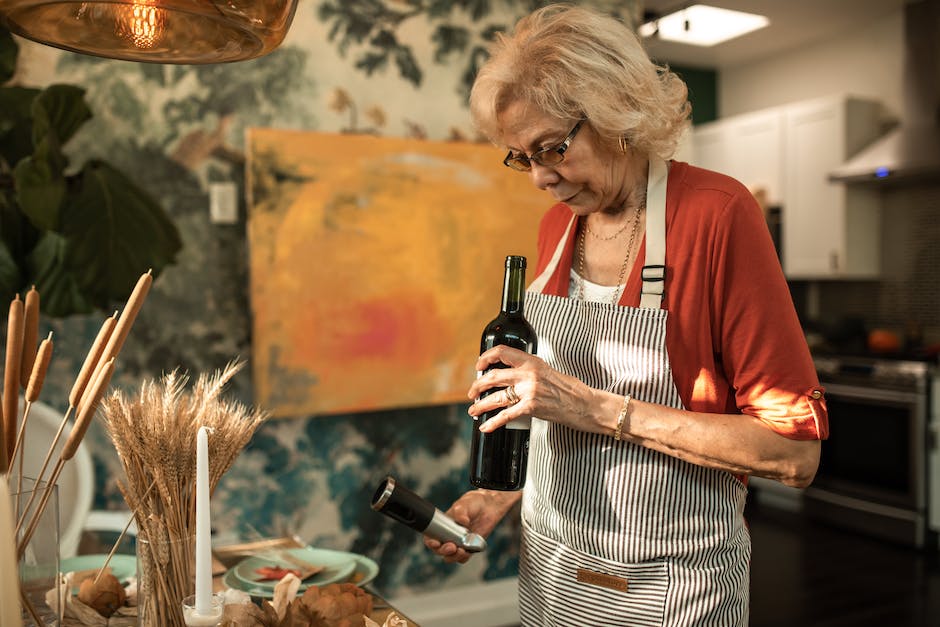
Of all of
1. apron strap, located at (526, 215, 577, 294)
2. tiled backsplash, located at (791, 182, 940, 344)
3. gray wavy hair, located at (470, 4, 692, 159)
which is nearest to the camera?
gray wavy hair, located at (470, 4, 692, 159)

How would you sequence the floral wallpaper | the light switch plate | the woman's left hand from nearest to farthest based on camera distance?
the woman's left hand
the floral wallpaper
the light switch plate

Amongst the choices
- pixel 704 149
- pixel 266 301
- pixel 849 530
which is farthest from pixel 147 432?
pixel 704 149

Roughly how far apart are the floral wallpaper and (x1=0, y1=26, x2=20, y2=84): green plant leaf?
0.30 metres

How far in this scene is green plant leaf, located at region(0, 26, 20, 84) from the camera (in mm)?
2207

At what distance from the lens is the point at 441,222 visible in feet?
10.0

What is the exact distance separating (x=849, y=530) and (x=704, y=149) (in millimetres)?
2813

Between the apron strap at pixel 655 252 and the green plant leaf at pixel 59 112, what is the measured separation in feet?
5.17

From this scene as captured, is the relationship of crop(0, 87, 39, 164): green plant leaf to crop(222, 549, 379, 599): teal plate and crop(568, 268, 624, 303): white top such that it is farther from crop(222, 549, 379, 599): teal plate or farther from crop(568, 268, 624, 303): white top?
crop(568, 268, 624, 303): white top

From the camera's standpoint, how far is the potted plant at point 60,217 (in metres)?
2.09

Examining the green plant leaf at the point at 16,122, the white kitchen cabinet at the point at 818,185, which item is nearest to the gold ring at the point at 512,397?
the green plant leaf at the point at 16,122

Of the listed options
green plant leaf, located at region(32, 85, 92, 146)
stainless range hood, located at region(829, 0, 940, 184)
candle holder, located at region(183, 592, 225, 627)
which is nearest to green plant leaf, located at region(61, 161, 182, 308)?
green plant leaf, located at region(32, 85, 92, 146)

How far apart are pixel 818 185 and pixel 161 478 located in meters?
5.10

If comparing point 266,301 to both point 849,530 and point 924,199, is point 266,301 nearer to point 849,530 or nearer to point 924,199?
point 849,530

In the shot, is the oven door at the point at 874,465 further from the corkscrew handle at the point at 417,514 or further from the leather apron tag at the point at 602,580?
the corkscrew handle at the point at 417,514
